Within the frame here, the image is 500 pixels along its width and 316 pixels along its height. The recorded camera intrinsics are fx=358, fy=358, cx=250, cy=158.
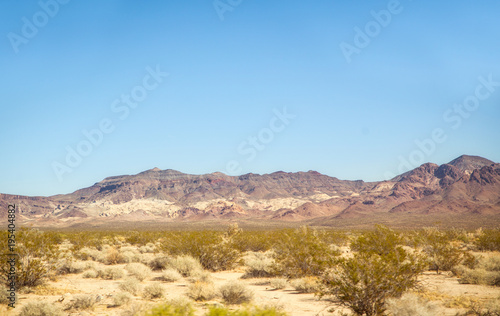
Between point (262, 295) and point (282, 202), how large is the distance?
15786cm

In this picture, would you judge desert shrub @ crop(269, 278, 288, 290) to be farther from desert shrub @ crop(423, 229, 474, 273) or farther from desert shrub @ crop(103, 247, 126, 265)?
desert shrub @ crop(103, 247, 126, 265)

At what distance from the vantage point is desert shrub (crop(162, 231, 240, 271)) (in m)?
21.2

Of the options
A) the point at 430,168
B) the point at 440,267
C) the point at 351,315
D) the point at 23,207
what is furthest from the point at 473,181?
the point at 23,207

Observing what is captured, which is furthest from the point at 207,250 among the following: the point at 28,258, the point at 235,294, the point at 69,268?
the point at 28,258

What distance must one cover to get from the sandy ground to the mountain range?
98.4m

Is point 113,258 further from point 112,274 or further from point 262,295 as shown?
point 262,295

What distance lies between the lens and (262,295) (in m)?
14.1

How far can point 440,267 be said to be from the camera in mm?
19500

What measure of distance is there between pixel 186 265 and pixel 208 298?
622 cm

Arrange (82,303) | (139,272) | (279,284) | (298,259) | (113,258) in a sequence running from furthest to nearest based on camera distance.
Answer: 1. (113,258)
2. (139,272)
3. (298,259)
4. (279,284)
5. (82,303)

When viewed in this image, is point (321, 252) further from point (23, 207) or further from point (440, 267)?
point (23, 207)

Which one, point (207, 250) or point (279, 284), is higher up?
point (207, 250)

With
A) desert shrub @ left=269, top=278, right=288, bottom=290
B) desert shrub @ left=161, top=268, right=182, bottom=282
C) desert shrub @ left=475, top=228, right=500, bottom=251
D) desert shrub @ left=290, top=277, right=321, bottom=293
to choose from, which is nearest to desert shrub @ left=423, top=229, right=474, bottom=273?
desert shrub @ left=290, top=277, right=321, bottom=293

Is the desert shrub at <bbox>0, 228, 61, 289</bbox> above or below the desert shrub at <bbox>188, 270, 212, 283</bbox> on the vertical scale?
above
